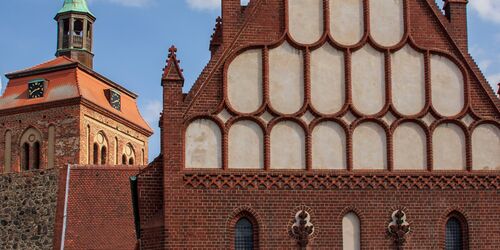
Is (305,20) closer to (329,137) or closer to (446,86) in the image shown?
(329,137)

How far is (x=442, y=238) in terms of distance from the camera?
2066 centimetres

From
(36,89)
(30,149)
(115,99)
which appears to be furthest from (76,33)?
(30,149)

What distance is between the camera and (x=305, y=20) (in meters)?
21.2

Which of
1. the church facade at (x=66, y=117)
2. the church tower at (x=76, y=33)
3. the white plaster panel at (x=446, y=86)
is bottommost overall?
the white plaster panel at (x=446, y=86)

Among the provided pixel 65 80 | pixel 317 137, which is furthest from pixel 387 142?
pixel 65 80

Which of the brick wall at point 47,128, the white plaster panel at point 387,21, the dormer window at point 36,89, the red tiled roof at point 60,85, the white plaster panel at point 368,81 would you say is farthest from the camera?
the dormer window at point 36,89

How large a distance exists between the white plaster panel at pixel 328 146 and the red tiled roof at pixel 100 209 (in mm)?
20344

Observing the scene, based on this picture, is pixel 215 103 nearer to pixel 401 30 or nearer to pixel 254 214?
pixel 254 214

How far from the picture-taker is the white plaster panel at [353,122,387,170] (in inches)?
816

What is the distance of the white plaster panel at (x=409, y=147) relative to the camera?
20828 mm

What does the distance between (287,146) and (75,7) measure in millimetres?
40315

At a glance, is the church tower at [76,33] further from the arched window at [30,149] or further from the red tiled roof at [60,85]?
the arched window at [30,149]

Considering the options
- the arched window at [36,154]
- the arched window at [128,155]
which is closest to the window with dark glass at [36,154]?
the arched window at [36,154]

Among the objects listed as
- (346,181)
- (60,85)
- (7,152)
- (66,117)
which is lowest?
(346,181)
